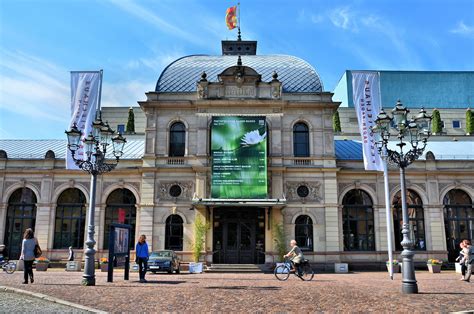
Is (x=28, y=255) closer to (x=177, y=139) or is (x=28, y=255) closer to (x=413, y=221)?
(x=177, y=139)

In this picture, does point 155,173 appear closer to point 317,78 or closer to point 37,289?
point 317,78

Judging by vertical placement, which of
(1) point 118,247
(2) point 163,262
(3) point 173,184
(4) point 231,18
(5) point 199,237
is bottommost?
(2) point 163,262

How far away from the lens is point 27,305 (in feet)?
37.1

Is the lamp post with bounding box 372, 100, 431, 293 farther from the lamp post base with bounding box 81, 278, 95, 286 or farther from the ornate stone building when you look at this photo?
the ornate stone building

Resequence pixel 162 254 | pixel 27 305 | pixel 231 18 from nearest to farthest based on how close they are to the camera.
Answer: pixel 27 305 < pixel 162 254 < pixel 231 18

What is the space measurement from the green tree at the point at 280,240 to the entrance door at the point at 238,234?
Result: 959 millimetres

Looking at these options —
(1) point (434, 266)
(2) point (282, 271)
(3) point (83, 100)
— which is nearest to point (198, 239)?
(2) point (282, 271)

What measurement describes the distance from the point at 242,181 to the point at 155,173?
5.98 meters

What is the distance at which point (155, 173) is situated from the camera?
30.3m

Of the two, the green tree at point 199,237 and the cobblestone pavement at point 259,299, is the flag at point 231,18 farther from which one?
the cobblestone pavement at point 259,299

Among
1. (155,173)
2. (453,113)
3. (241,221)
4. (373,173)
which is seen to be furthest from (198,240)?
(453,113)

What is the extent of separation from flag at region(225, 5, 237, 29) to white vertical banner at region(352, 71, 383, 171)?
1294 cm

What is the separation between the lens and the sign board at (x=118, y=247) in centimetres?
1833

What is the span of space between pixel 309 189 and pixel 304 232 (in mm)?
2892
